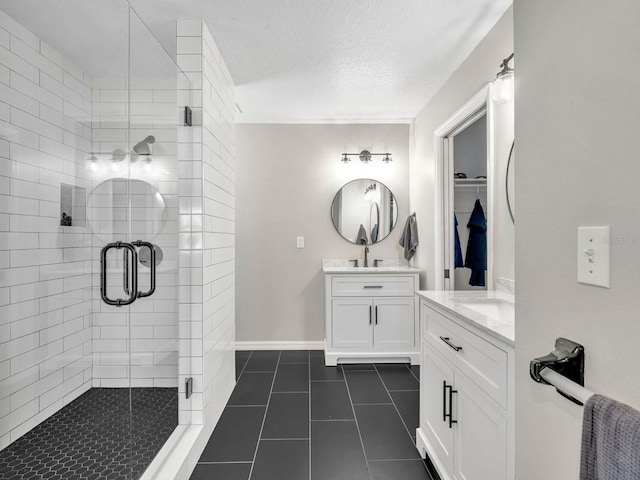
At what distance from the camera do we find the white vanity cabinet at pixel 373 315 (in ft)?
10.2

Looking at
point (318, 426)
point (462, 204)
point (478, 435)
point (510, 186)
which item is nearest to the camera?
point (478, 435)

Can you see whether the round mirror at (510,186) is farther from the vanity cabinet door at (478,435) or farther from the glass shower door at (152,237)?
the glass shower door at (152,237)

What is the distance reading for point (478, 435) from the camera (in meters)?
1.22

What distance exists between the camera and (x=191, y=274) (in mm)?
1951

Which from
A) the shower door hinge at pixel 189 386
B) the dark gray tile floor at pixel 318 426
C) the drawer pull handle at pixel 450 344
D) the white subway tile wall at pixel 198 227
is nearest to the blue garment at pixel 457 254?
the dark gray tile floor at pixel 318 426

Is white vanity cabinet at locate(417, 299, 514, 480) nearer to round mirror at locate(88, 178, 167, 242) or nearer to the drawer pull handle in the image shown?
the drawer pull handle

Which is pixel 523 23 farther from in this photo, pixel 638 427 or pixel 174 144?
pixel 174 144

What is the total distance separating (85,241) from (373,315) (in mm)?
2429

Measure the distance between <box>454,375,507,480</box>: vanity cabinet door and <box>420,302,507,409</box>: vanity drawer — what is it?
4 cm

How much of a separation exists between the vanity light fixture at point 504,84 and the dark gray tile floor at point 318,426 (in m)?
1.96

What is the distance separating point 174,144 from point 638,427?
2085 mm

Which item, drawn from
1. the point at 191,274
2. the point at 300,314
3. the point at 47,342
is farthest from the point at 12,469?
the point at 300,314

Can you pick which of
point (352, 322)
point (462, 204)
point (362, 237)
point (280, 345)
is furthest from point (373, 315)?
point (462, 204)

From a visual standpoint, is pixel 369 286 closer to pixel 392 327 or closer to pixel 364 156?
pixel 392 327
